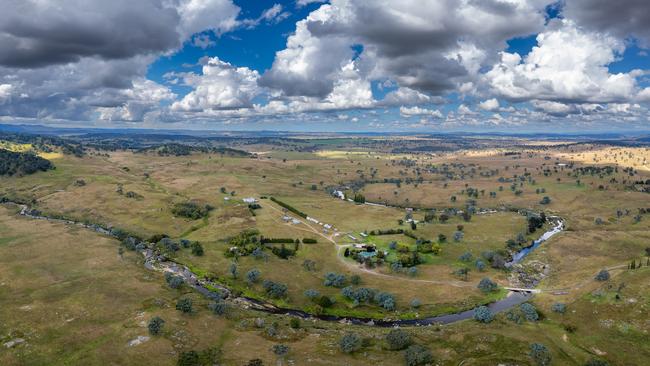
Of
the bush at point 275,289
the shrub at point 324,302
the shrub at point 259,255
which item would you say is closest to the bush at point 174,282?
the bush at point 275,289

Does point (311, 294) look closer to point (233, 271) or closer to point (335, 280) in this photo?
point (335, 280)

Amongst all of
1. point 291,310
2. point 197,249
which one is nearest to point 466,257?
point 291,310

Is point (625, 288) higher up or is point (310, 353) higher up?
point (625, 288)


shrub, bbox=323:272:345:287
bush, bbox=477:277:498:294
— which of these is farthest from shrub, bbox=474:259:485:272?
shrub, bbox=323:272:345:287

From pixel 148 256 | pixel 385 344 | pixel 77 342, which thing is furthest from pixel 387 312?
pixel 148 256

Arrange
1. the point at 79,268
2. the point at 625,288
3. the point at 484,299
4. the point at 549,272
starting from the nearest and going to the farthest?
the point at 625,288 < the point at 484,299 < the point at 79,268 < the point at 549,272

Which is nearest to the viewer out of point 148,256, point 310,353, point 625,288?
point 310,353

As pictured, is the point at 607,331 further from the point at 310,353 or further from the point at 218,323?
the point at 218,323
